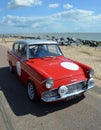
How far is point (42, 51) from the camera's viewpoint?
270 inches

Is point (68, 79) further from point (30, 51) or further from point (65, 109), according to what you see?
point (30, 51)

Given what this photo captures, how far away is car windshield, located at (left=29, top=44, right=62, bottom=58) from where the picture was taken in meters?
6.71

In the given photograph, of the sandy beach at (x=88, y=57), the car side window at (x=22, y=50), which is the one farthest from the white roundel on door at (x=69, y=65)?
the sandy beach at (x=88, y=57)

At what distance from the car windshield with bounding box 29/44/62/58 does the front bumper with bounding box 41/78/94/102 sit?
1.75 m

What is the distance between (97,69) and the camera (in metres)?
9.71

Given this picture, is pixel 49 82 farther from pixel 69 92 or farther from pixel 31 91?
pixel 31 91

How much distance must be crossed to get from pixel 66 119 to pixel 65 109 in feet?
1.87

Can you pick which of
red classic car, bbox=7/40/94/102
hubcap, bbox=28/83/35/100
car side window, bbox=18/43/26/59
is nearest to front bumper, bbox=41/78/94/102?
red classic car, bbox=7/40/94/102

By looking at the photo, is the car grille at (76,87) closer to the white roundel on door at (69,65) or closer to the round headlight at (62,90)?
the round headlight at (62,90)

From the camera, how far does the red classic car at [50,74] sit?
5.18 meters

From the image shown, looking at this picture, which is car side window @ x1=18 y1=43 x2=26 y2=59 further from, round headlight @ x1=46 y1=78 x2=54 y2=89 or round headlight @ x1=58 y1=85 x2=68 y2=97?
round headlight @ x1=58 y1=85 x2=68 y2=97

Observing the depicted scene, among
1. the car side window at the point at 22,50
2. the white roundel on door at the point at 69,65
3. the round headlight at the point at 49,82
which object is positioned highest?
the car side window at the point at 22,50

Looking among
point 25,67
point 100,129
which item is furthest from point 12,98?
point 100,129

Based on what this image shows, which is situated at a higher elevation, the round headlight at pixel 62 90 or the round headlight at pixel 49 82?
the round headlight at pixel 49 82
